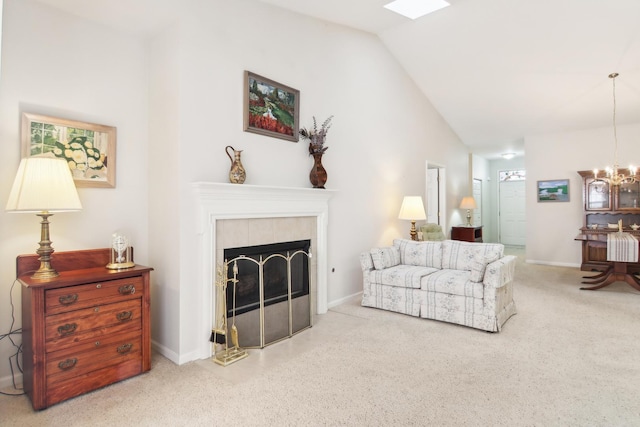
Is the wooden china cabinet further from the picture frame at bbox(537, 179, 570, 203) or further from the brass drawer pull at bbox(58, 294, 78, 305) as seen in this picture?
the brass drawer pull at bbox(58, 294, 78, 305)

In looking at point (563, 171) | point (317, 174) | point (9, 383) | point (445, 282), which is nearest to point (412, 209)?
point (445, 282)

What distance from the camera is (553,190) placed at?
7.06 m

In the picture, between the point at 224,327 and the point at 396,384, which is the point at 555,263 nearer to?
the point at 396,384

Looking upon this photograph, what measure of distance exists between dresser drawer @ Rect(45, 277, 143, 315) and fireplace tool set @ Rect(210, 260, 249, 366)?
1.98 ft

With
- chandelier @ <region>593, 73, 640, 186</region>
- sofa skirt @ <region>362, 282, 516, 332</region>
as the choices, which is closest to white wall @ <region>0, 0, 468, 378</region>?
A: sofa skirt @ <region>362, 282, 516, 332</region>

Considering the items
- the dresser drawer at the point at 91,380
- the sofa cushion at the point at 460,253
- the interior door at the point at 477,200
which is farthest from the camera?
the interior door at the point at 477,200

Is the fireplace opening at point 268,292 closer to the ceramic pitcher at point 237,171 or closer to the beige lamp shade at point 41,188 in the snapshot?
the ceramic pitcher at point 237,171

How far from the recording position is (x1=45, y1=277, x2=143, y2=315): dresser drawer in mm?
2197

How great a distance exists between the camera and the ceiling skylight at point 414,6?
Answer: 412cm

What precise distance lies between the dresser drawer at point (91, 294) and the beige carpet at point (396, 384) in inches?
22.4

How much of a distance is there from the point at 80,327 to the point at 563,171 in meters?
7.83

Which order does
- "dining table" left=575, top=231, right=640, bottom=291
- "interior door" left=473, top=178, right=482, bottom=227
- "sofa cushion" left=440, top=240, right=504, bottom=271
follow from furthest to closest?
"interior door" left=473, top=178, right=482, bottom=227 → "dining table" left=575, top=231, right=640, bottom=291 → "sofa cushion" left=440, top=240, right=504, bottom=271

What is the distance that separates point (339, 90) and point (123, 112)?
2413 mm

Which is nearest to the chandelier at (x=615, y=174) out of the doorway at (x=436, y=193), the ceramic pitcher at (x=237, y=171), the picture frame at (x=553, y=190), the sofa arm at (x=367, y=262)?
the picture frame at (x=553, y=190)
